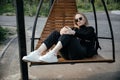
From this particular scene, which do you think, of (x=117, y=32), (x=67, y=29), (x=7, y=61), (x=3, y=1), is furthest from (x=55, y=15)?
(x=3, y=1)

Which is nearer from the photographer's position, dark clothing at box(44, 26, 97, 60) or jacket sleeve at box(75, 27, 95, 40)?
dark clothing at box(44, 26, 97, 60)

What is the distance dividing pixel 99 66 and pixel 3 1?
1905 centimetres

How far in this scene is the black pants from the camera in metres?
4.81

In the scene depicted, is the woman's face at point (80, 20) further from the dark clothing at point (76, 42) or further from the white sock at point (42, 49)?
the white sock at point (42, 49)

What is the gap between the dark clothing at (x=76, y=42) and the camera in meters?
4.86

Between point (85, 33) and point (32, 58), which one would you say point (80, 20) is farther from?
point (32, 58)

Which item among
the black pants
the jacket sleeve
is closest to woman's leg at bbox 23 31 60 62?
the black pants

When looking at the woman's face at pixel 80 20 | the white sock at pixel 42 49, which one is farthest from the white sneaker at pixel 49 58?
the woman's face at pixel 80 20

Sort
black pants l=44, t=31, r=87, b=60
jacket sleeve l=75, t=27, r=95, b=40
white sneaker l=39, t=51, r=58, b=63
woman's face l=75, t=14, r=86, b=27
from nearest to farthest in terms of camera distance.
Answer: white sneaker l=39, t=51, r=58, b=63, black pants l=44, t=31, r=87, b=60, jacket sleeve l=75, t=27, r=95, b=40, woman's face l=75, t=14, r=86, b=27

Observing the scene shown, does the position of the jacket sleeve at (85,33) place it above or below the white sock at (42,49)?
above

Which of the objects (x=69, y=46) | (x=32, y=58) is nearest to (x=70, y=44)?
(x=69, y=46)

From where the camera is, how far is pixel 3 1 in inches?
961

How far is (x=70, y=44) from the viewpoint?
4.87 meters

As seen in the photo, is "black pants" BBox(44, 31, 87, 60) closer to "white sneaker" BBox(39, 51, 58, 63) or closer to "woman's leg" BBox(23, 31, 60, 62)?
"woman's leg" BBox(23, 31, 60, 62)
